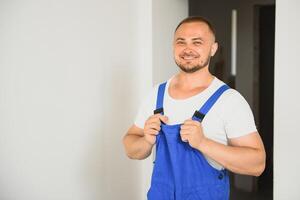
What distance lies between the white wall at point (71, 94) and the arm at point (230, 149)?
871 mm

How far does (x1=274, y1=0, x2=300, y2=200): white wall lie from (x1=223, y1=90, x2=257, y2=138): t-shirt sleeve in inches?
20.0

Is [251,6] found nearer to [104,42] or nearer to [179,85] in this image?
[104,42]

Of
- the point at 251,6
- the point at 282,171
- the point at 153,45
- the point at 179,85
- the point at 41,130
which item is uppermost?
the point at 251,6

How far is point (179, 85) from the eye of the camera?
1426 millimetres

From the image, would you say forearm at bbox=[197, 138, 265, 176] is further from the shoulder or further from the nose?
the nose

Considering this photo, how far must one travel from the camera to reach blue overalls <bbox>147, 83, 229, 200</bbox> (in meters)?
1.28

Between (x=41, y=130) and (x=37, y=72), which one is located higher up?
(x=37, y=72)

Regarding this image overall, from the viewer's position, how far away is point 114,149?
2.25 m

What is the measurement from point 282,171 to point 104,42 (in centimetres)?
120

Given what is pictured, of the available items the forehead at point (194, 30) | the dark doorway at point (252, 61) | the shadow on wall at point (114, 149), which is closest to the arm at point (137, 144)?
the forehead at point (194, 30)

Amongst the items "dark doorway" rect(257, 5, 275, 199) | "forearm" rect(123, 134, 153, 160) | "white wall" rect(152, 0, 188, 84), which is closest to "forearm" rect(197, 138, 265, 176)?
"forearm" rect(123, 134, 153, 160)

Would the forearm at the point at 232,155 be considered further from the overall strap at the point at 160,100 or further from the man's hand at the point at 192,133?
the overall strap at the point at 160,100

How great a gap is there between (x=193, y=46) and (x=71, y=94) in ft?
2.76

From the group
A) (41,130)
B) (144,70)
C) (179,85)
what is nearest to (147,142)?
(179,85)
